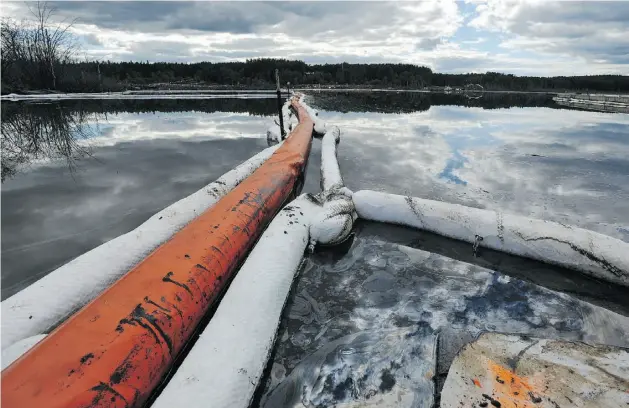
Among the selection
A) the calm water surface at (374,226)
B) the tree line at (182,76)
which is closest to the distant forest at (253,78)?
the tree line at (182,76)

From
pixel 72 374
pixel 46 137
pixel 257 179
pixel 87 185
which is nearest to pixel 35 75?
pixel 46 137

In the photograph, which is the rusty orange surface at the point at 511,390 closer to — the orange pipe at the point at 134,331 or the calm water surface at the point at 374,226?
the calm water surface at the point at 374,226

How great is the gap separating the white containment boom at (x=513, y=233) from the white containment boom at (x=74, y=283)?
281cm

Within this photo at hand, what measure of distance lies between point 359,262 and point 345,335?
4.29 feet

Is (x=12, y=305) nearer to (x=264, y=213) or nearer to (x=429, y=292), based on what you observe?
(x=264, y=213)

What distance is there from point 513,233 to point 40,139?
12807 millimetres

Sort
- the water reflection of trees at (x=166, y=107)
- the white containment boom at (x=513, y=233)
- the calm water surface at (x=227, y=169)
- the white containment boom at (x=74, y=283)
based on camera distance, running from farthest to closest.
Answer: the water reflection of trees at (x=166, y=107) < the calm water surface at (x=227, y=169) < the white containment boom at (x=513, y=233) < the white containment boom at (x=74, y=283)

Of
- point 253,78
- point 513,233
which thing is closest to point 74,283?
point 513,233

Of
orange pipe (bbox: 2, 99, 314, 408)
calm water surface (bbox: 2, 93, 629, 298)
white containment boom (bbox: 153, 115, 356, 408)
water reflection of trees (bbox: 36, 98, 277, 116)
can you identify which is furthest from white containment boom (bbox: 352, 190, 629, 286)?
water reflection of trees (bbox: 36, 98, 277, 116)

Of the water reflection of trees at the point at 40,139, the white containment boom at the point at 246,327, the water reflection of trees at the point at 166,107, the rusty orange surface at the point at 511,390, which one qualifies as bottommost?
the white containment boom at the point at 246,327

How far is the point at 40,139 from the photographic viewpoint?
1071 cm

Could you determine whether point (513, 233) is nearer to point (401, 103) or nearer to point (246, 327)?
point (246, 327)

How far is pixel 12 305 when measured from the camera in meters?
2.50

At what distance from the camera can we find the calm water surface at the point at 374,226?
282 centimetres
